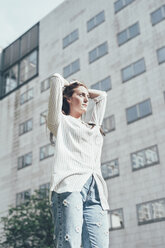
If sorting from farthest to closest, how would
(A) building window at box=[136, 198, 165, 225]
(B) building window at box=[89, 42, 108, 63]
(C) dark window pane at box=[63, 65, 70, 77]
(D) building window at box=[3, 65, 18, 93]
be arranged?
(D) building window at box=[3, 65, 18, 93] → (C) dark window pane at box=[63, 65, 70, 77] → (B) building window at box=[89, 42, 108, 63] → (A) building window at box=[136, 198, 165, 225]

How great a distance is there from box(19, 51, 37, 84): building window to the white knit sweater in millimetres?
30343

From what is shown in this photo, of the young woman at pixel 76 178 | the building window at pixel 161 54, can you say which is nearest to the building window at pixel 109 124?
the building window at pixel 161 54

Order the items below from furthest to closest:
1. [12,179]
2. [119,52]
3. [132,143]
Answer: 1. [12,179]
2. [119,52]
3. [132,143]

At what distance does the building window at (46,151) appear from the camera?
26970 mm

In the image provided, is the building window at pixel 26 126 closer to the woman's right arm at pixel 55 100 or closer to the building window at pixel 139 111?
the building window at pixel 139 111

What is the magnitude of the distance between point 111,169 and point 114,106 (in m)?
4.58

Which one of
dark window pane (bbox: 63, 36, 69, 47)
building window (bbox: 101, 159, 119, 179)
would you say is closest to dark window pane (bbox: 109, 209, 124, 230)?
building window (bbox: 101, 159, 119, 179)

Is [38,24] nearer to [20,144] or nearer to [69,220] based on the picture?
[20,144]

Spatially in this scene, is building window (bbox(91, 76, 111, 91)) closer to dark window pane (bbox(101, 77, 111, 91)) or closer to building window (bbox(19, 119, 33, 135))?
dark window pane (bbox(101, 77, 111, 91))

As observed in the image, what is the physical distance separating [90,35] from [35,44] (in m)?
7.95

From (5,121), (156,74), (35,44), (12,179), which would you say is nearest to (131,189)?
(156,74)

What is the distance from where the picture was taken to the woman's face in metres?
2.94

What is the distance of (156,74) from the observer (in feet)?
72.4

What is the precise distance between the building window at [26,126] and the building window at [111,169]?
32.8 feet
